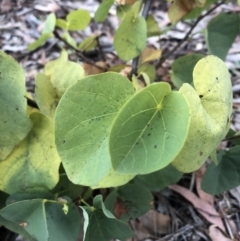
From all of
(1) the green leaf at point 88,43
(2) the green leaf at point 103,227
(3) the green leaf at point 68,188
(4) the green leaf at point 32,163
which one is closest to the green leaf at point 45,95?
(4) the green leaf at point 32,163

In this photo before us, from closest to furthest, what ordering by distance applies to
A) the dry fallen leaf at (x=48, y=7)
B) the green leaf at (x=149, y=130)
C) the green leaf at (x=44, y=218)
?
the green leaf at (x=149, y=130) → the green leaf at (x=44, y=218) → the dry fallen leaf at (x=48, y=7)

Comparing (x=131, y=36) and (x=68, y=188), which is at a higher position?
(x=131, y=36)

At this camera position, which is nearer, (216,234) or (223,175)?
(223,175)

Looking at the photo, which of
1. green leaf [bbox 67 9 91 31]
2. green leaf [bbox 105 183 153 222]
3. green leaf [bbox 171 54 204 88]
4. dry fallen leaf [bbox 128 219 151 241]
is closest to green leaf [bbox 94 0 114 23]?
green leaf [bbox 67 9 91 31]

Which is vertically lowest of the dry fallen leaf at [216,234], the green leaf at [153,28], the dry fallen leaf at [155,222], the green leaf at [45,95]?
the dry fallen leaf at [216,234]

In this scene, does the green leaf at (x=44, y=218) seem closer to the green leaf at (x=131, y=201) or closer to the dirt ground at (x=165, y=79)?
the green leaf at (x=131, y=201)

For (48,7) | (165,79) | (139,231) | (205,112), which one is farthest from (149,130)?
(48,7)

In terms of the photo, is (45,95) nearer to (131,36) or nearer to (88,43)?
(131,36)
